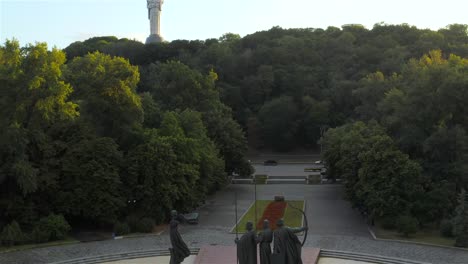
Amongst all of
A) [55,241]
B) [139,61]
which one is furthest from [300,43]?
[55,241]

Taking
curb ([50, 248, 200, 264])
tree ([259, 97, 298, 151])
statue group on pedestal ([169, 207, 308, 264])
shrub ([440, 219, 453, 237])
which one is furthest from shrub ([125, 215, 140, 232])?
tree ([259, 97, 298, 151])

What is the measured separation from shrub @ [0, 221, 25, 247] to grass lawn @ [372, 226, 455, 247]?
1985 cm

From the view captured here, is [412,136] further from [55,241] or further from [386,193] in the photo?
[55,241]

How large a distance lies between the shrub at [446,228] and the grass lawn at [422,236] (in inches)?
11.2

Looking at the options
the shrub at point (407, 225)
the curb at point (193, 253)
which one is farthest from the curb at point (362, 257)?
the shrub at point (407, 225)

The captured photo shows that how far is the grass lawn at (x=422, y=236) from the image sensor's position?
1121 inches

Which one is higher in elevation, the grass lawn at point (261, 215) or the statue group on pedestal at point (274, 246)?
the statue group on pedestal at point (274, 246)

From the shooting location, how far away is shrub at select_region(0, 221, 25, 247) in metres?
27.9

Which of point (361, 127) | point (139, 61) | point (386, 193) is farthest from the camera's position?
point (139, 61)

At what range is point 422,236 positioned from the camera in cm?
3008

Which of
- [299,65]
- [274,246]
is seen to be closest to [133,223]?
[274,246]

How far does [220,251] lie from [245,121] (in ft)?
148

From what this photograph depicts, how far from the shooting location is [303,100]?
222ft

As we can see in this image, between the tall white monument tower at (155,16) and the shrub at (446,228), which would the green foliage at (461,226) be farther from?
the tall white monument tower at (155,16)
